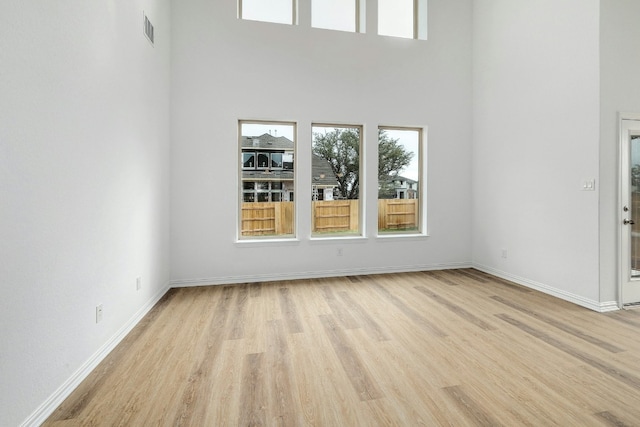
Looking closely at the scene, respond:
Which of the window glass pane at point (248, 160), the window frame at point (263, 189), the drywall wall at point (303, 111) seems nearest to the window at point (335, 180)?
the drywall wall at point (303, 111)

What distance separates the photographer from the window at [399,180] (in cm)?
516

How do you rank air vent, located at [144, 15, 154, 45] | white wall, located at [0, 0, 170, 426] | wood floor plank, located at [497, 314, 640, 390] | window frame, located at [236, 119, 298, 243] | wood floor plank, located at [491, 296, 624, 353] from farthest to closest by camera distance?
window frame, located at [236, 119, 298, 243], air vent, located at [144, 15, 154, 45], wood floor plank, located at [491, 296, 624, 353], wood floor plank, located at [497, 314, 640, 390], white wall, located at [0, 0, 170, 426]

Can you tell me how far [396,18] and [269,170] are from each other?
3.08 meters

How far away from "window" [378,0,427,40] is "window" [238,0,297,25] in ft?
4.45

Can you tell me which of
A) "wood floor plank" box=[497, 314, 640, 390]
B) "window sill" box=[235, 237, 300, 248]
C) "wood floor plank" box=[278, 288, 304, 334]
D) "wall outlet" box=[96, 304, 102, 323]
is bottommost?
"wood floor plank" box=[497, 314, 640, 390]

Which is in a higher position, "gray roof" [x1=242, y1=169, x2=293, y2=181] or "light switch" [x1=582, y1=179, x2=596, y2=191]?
"gray roof" [x1=242, y1=169, x2=293, y2=181]

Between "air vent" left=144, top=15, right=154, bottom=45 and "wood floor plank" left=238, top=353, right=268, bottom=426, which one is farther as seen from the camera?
"air vent" left=144, top=15, right=154, bottom=45

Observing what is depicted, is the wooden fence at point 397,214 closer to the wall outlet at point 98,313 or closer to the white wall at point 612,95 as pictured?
the white wall at point 612,95

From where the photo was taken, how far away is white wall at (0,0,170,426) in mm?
1587

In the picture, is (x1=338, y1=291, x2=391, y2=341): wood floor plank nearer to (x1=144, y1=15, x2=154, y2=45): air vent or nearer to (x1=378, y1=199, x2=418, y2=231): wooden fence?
(x1=378, y1=199, x2=418, y2=231): wooden fence

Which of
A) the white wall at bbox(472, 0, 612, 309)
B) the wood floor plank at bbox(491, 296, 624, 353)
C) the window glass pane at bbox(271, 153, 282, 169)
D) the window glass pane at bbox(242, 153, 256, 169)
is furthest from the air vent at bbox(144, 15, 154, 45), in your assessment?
the wood floor plank at bbox(491, 296, 624, 353)

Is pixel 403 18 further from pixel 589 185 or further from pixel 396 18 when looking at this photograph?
pixel 589 185

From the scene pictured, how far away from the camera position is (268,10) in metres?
4.75

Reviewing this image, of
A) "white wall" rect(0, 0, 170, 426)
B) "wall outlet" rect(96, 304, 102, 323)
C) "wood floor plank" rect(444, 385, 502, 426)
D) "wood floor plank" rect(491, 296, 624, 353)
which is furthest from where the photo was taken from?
"wood floor plank" rect(491, 296, 624, 353)
